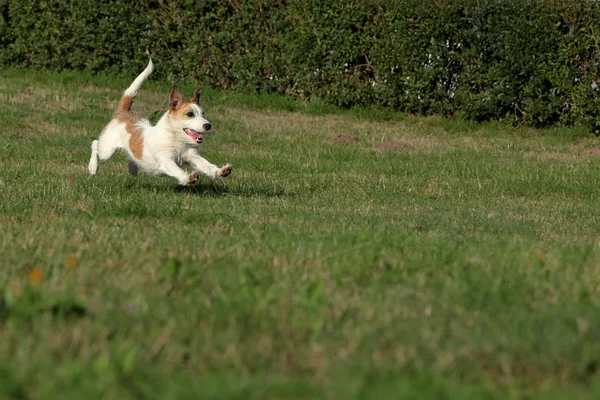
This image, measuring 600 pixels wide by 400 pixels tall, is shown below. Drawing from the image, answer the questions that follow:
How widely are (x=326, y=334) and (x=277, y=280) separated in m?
0.93

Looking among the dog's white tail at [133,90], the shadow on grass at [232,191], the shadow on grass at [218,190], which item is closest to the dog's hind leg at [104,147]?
the dog's white tail at [133,90]

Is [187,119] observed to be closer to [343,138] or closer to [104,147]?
[104,147]

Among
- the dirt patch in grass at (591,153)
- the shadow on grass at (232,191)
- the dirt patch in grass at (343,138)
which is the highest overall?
the shadow on grass at (232,191)

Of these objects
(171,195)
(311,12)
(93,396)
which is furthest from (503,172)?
(93,396)

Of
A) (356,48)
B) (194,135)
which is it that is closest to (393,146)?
(356,48)

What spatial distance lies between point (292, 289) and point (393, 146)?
1035cm

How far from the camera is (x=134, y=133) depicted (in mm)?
10219

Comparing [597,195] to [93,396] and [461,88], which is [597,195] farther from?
[93,396]

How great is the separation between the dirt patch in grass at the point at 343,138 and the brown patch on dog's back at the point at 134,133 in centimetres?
526

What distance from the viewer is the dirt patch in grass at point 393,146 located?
14.8 meters

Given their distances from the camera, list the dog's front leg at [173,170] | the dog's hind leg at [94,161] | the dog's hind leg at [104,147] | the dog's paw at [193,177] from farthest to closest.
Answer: the dog's hind leg at [94,161] → the dog's hind leg at [104,147] → the dog's front leg at [173,170] → the dog's paw at [193,177]

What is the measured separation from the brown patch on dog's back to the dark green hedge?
8081mm

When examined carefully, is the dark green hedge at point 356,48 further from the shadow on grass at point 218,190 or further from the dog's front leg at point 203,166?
the dog's front leg at point 203,166

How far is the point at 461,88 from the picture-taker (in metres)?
17.5
